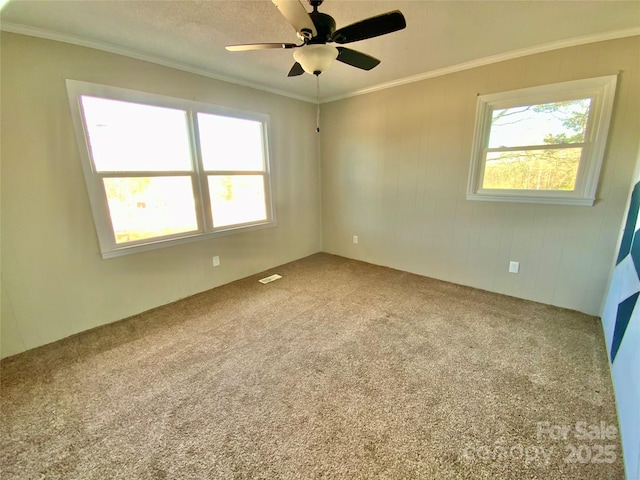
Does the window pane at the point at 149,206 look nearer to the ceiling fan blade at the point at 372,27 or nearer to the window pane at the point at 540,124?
the ceiling fan blade at the point at 372,27

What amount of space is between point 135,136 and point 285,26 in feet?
5.67

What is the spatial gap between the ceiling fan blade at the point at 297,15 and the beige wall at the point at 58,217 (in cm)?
194

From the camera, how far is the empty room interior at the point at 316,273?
4.56ft

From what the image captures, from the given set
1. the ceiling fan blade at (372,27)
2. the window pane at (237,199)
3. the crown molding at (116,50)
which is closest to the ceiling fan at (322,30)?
the ceiling fan blade at (372,27)

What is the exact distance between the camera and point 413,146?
334 centimetres

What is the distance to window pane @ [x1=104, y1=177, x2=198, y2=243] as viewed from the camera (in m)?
2.47

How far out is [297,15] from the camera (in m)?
1.30

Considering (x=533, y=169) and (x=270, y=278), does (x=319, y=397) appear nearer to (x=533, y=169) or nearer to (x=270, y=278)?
(x=270, y=278)

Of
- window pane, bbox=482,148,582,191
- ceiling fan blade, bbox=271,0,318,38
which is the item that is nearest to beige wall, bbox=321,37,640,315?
window pane, bbox=482,148,582,191

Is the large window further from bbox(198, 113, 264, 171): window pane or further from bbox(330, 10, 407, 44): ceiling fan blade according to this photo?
bbox(330, 10, 407, 44): ceiling fan blade

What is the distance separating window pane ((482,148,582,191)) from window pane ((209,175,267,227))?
9.27 feet

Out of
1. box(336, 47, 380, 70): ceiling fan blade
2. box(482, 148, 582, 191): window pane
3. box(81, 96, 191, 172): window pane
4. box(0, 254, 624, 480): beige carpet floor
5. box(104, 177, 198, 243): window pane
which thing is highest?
box(336, 47, 380, 70): ceiling fan blade

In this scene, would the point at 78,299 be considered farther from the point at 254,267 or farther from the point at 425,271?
the point at 425,271

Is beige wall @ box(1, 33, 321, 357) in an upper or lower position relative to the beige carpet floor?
upper
